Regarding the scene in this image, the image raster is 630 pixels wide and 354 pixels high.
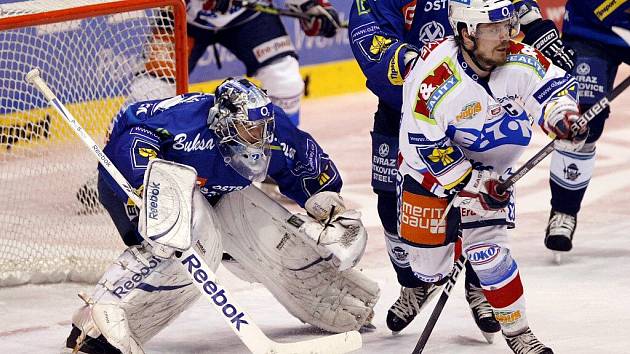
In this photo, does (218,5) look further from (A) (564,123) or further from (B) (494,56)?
(A) (564,123)

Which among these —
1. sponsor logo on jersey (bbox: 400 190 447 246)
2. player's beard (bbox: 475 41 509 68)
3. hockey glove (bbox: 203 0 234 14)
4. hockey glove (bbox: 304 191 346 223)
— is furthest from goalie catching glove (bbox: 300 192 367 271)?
hockey glove (bbox: 203 0 234 14)

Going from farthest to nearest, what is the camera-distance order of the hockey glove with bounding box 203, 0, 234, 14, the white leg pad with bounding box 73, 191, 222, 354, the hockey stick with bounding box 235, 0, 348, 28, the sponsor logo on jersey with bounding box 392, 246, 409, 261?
the hockey stick with bounding box 235, 0, 348, 28 < the hockey glove with bounding box 203, 0, 234, 14 < the sponsor logo on jersey with bounding box 392, 246, 409, 261 < the white leg pad with bounding box 73, 191, 222, 354

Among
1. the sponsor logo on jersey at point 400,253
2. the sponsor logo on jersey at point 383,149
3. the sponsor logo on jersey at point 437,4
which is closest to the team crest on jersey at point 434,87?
the sponsor logo on jersey at point 437,4

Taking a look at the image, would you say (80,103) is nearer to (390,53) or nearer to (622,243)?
(390,53)

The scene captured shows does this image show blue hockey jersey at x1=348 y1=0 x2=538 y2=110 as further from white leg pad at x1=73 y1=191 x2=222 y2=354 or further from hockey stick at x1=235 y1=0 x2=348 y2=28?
hockey stick at x1=235 y1=0 x2=348 y2=28

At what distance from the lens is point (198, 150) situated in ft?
13.1

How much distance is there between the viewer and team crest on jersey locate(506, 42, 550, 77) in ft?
12.0

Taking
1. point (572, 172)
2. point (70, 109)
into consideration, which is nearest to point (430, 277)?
point (572, 172)

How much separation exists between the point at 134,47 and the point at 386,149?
4.36ft

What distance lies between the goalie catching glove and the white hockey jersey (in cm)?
30

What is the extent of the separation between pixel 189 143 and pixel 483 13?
913 mm

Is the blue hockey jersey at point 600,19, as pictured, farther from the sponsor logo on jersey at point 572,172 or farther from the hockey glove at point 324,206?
the hockey glove at point 324,206

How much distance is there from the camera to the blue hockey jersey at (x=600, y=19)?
5.04 meters

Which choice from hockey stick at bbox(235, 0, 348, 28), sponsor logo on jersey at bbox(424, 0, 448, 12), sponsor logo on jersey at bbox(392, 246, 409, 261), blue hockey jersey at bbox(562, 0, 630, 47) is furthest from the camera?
hockey stick at bbox(235, 0, 348, 28)
